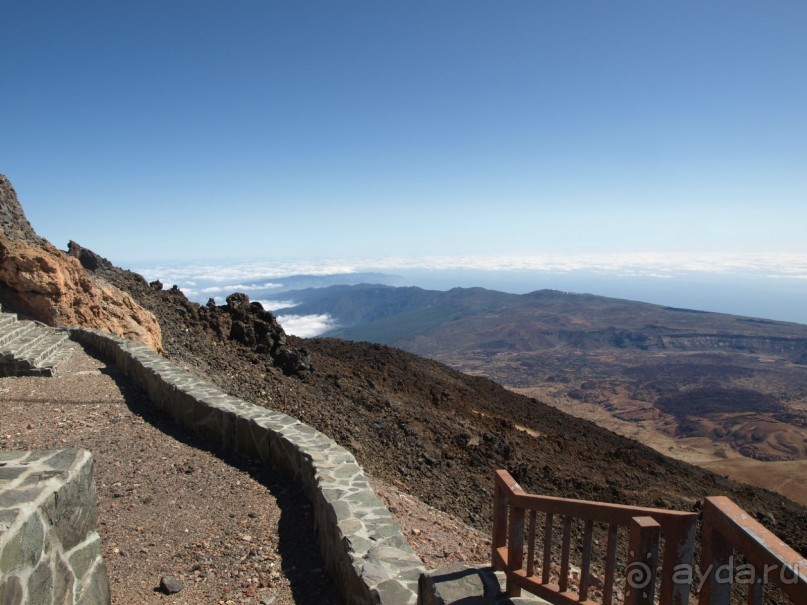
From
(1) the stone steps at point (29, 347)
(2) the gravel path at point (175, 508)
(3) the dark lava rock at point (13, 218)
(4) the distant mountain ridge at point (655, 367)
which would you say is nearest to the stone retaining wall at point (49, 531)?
(2) the gravel path at point (175, 508)

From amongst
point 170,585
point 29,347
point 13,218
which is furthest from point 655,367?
point 170,585

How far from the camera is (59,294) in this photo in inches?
477

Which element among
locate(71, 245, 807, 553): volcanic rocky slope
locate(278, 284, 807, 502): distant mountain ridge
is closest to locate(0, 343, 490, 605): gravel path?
locate(71, 245, 807, 553): volcanic rocky slope

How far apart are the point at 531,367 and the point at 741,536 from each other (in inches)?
2960

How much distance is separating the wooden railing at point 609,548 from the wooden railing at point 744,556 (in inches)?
7.4

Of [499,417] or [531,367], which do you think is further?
[531,367]

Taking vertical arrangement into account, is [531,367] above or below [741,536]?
below

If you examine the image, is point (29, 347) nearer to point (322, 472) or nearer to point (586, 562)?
point (322, 472)

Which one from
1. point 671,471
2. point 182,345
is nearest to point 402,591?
point 182,345

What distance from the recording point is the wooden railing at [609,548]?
7.04 ft

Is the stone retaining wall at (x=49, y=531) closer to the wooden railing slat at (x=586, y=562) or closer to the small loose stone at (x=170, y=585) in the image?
the small loose stone at (x=170, y=585)

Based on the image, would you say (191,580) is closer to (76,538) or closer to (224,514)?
(224,514)

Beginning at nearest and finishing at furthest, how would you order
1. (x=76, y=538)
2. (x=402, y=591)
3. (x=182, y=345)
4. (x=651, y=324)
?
(x=76, y=538)
(x=402, y=591)
(x=182, y=345)
(x=651, y=324)

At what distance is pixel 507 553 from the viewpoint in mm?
3227
